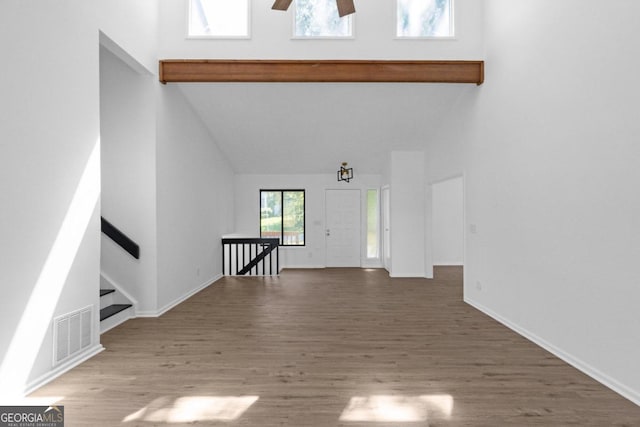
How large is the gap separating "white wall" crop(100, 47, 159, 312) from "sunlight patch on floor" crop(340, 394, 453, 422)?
343 cm

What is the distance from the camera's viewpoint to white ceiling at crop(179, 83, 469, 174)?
243 inches

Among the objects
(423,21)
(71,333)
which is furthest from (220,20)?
(71,333)

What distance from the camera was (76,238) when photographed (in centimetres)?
341

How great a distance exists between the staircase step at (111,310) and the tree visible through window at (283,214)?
17.8ft

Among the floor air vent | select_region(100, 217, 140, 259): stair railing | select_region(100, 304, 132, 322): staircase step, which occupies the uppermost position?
select_region(100, 217, 140, 259): stair railing

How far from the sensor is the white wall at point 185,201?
525 cm

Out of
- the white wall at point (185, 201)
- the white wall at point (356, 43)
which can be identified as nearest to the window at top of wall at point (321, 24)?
the white wall at point (356, 43)

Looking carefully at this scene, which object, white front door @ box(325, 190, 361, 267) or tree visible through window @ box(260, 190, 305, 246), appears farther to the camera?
tree visible through window @ box(260, 190, 305, 246)

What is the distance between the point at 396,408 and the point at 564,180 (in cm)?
261

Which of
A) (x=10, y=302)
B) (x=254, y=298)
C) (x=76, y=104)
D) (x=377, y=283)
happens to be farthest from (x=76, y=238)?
(x=377, y=283)

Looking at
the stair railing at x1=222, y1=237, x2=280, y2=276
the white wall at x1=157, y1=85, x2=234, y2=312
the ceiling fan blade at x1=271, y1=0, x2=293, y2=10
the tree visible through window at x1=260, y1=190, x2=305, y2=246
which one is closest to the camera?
the ceiling fan blade at x1=271, y1=0, x2=293, y2=10

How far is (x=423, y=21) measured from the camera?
217 inches

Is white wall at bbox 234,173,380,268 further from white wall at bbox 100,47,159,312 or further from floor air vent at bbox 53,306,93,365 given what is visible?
floor air vent at bbox 53,306,93,365

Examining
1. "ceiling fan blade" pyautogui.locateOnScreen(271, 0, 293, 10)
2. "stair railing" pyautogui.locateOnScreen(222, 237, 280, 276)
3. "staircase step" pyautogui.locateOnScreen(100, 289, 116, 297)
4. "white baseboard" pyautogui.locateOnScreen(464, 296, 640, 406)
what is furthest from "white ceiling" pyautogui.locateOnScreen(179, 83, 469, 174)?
"white baseboard" pyautogui.locateOnScreen(464, 296, 640, 406)
